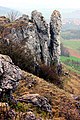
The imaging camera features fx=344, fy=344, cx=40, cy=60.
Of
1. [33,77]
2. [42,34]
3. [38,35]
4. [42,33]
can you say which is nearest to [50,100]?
[33,77]

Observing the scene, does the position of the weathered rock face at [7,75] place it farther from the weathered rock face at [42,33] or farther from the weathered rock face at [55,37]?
the weathered rock face at [55,37]

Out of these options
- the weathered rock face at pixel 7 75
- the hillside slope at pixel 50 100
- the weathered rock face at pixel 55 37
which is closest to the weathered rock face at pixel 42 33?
the weathered rock face at pixel 55 37

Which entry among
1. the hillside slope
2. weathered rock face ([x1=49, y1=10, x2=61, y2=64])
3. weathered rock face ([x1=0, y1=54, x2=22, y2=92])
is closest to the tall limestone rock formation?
weathered rock face ([x1=49, y1=10, x2=61, y2=64])

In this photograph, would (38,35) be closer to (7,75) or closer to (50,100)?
(50,100)

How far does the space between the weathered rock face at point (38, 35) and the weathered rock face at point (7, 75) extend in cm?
3272

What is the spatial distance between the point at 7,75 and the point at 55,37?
4544 centimetres

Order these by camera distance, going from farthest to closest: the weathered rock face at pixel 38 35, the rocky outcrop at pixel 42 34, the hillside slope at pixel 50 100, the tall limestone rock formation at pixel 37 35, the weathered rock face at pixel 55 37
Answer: the weathered rock face at pixel 55 37 < the rocky outcrop at pixel 42 34 < the weathered rock face at pixel 38 35 < the tall limestone rock formation at pixel 37 35 < the hillside slope at pixel 50 100

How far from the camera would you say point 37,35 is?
5972cm

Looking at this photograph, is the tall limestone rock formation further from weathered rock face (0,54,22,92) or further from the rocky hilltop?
weathered rock face (0,54,22,92)

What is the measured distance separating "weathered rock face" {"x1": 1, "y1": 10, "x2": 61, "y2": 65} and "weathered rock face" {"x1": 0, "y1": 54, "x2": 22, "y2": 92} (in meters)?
32.7

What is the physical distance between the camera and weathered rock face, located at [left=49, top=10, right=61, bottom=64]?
63.3 metres

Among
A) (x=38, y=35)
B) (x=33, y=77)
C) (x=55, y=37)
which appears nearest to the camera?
(x=33, y=77)

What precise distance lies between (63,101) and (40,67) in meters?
20.5

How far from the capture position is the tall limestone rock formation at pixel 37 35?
56.4m
